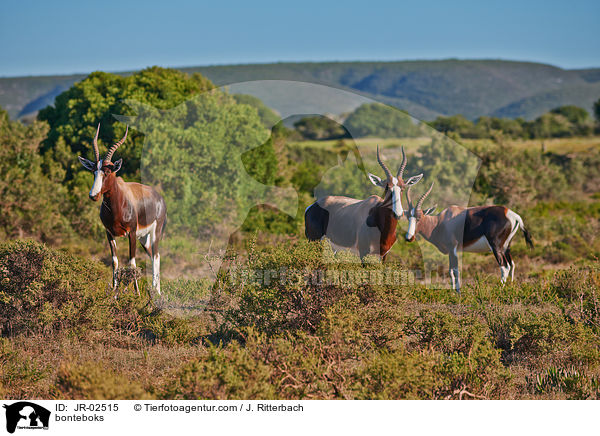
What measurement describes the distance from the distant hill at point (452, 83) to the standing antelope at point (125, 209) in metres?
27.2

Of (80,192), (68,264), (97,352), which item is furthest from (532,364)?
(80,192)

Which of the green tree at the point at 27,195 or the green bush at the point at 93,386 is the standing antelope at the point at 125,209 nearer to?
the green bush at the point at 93,386

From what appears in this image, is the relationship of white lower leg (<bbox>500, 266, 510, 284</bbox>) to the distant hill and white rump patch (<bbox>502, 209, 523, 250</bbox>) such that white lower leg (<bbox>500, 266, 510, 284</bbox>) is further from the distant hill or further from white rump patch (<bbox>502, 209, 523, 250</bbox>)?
the distant hill

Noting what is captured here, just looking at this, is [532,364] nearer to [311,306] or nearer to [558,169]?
[311,306]

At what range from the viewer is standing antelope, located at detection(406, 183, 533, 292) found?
36.6 ft

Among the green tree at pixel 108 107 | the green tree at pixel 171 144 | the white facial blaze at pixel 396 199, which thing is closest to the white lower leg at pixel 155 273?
the green tree at pixel 171 144

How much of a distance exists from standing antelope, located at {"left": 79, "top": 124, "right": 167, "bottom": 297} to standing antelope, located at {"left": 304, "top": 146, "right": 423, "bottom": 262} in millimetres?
2783

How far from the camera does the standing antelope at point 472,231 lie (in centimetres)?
1116

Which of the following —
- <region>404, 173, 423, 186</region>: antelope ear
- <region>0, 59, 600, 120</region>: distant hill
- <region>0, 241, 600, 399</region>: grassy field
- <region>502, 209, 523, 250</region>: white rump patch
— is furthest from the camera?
<region>0, 59, 600, 120</region>: distant hill

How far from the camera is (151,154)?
13.4 meters

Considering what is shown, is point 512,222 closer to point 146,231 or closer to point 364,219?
point 364,219

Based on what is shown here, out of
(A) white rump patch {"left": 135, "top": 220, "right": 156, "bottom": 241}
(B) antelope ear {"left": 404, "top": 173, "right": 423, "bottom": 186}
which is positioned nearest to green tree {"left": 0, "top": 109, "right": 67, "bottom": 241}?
(A) white rump patch {"left": 135, "top": 220, "right": 156, "bottom": 241}
